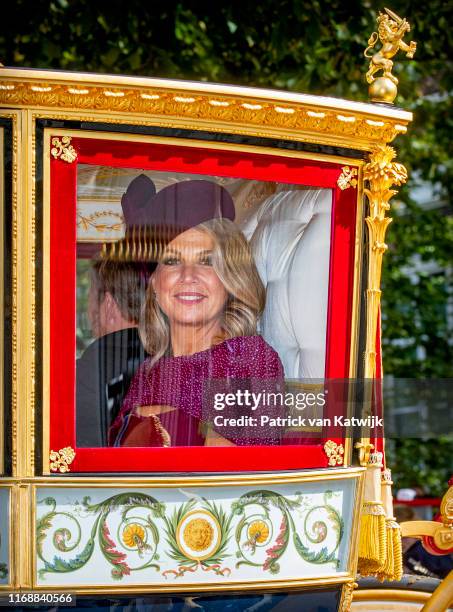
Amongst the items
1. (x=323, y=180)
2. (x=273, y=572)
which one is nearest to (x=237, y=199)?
(x=323, y=180)

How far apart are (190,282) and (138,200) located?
32 centimetres

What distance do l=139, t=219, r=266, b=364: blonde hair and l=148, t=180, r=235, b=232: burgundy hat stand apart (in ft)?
0.14

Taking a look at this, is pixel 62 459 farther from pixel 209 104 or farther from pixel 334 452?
pixel 209 104

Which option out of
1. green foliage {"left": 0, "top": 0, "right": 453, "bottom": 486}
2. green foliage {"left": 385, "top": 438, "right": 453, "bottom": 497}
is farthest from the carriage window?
green foliage {"left": 385, "top": 438, "right": 453, "bottom": 497}

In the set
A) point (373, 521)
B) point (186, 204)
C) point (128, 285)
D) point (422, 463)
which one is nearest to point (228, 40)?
point (186, 204)

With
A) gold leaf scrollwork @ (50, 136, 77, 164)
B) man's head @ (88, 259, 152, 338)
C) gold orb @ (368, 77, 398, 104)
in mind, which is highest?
gold orb @ (368, 77, 398, 104)

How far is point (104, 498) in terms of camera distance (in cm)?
342

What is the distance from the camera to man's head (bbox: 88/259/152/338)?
353cm

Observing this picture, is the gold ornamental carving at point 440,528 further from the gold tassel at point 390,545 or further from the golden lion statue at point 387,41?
the golden lion statue at point 387,41

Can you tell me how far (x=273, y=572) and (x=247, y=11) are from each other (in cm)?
449

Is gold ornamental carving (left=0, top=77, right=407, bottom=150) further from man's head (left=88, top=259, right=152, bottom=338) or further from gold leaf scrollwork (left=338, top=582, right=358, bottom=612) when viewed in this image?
gold leaf scrollwork (left=338, top=582, right=358, bottom=612)

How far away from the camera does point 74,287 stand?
3443 millimetres

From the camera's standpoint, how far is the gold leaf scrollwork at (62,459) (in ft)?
11.2

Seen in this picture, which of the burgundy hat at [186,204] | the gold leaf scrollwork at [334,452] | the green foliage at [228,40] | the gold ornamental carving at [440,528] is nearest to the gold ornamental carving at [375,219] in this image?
the gold leaf scrollwork at [334,452]
